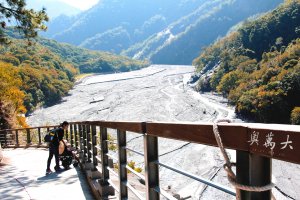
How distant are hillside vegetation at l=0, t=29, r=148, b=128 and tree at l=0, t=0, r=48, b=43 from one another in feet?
1.66

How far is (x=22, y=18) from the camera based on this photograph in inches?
436

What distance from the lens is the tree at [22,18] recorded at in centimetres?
1066

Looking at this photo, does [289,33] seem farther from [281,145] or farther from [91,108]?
[281,145]

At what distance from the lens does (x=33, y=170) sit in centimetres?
959

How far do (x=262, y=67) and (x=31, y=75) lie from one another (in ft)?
161

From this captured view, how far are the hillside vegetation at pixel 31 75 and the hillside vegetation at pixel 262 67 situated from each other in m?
35.3

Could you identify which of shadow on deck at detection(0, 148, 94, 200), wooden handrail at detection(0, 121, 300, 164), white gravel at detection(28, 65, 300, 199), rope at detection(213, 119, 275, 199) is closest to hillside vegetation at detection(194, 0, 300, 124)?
white gravel at detection(28, 65, 300, 199)

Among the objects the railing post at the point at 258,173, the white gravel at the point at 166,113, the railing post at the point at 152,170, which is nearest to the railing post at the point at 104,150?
the railing post at the point at 152,170

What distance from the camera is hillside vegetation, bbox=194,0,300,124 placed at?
5603cm

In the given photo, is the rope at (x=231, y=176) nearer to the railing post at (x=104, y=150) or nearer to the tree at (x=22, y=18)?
the railing post at (x=104, y=150)

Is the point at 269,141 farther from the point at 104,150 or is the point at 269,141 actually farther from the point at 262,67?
the point at 262,67

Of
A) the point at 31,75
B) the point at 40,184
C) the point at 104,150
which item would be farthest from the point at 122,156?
the point at 31,75

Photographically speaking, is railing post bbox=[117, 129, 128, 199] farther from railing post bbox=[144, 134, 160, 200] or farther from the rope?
the rope

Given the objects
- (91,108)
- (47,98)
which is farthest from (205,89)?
(47,98)
